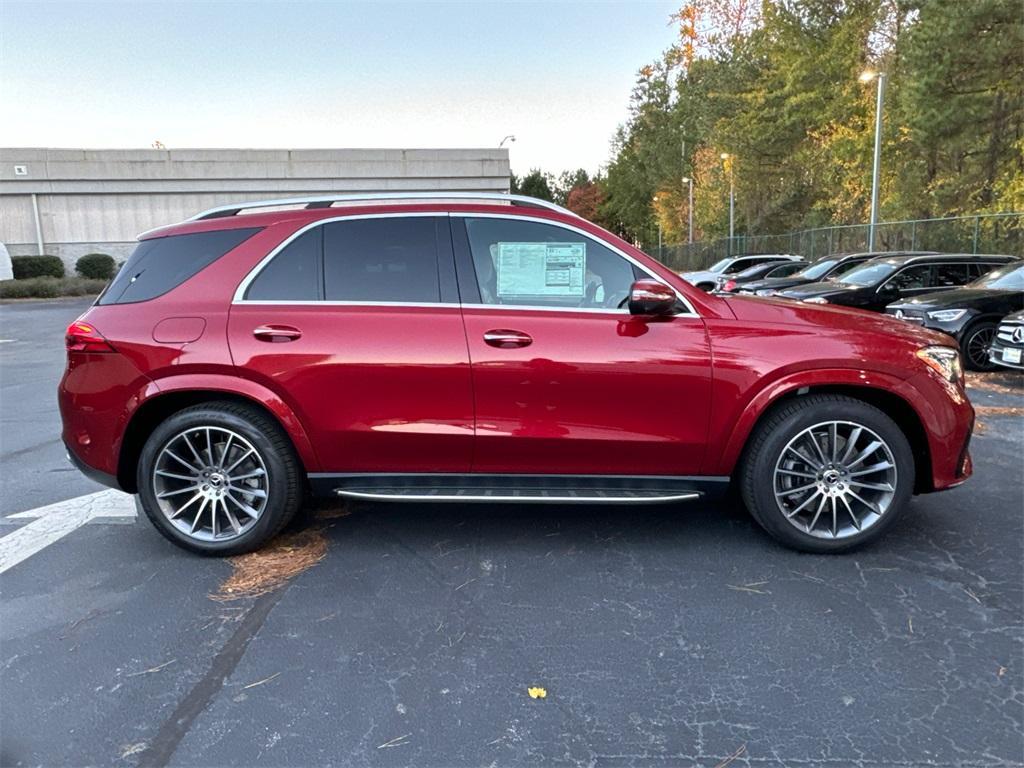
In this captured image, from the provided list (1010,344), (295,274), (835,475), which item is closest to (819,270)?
(1010,344)

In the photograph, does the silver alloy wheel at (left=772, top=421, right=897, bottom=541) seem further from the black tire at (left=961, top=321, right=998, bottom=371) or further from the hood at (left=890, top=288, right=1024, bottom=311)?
the hood at (left=890, top=288, right=1024, bottom=311)

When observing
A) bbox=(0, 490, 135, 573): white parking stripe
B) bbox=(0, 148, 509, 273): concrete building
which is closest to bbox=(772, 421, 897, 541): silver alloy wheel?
bbox=(0, 490, 135, 573): white parking stripe

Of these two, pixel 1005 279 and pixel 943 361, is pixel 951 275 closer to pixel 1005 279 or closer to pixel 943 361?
pixel 1005 279

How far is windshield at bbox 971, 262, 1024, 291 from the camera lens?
31.6 feet

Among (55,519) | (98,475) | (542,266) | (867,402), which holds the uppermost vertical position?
(542,266)

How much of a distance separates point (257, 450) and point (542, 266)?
1.83m

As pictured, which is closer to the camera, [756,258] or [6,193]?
[756,258]

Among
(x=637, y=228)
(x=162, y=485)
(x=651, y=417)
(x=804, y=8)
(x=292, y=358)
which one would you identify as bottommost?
(x=162, y=485)

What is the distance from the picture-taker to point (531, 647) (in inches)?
115

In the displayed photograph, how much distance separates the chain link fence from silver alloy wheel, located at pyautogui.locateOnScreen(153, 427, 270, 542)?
63.6 feet

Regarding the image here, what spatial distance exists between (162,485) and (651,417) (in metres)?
2.68

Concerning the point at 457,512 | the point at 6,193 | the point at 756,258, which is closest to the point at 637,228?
the point at 756,258

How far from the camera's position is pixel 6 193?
34250 mm

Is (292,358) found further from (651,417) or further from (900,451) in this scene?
(900,451)
